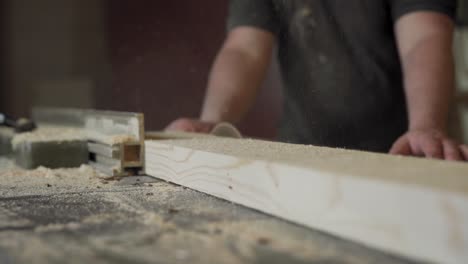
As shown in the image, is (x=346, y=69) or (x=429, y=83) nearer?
(x=429, y=83)

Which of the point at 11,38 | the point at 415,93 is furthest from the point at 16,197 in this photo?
the point at 11,38

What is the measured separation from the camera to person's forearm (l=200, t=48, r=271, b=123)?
200 centimetres

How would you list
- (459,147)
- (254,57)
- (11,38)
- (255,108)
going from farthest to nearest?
(11,38), (255,108), (254,57), (459,147)

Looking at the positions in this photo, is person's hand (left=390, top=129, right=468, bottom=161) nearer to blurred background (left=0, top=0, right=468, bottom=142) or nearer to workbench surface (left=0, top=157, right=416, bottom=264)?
workbench surface (left=0, top=157, right=416, bottom=264)

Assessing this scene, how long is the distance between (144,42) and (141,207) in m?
1.76

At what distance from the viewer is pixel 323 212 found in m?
0.66

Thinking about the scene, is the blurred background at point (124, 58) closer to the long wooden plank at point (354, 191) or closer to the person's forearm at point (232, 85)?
the person's forearm at point (232, 85)

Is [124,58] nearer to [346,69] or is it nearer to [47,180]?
[346,69]

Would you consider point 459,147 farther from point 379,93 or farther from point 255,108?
point 255,108

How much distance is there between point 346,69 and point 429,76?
42 centimetres

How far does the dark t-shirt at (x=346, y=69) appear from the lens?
1.96 metres

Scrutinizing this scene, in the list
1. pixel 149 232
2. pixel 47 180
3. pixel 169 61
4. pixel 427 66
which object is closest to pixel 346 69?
pixel 427 66

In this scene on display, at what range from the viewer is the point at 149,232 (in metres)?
0.69

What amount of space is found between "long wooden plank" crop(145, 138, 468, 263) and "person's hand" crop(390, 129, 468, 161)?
1.10 ft
